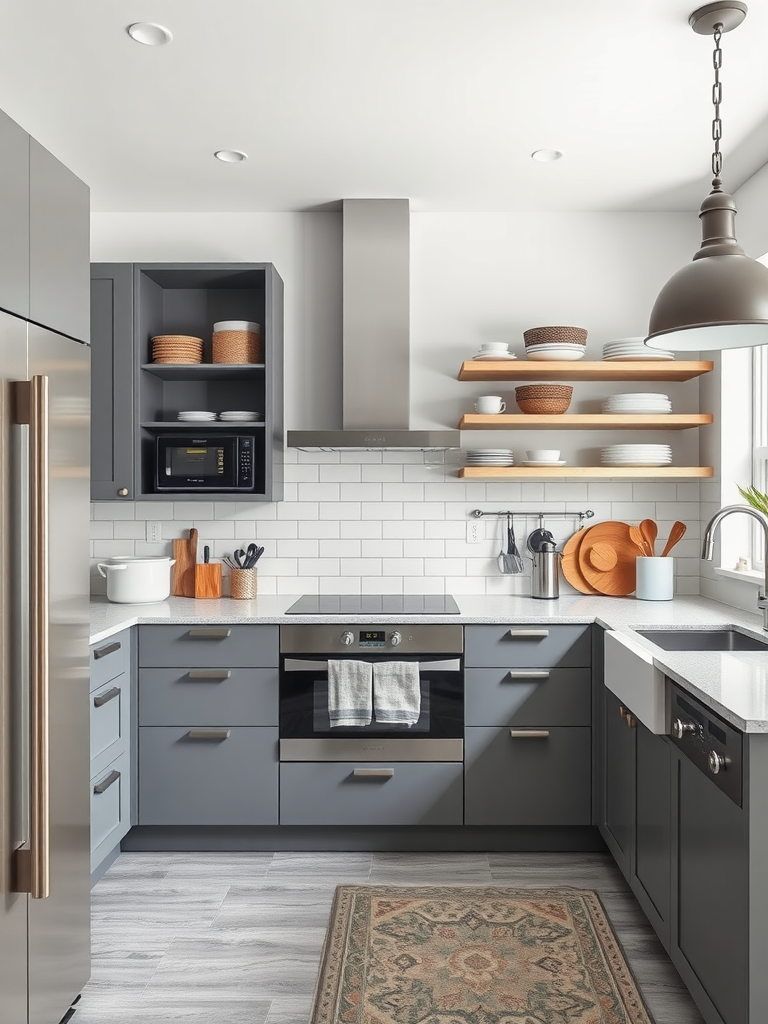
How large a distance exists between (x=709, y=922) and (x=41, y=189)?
90.8 inches

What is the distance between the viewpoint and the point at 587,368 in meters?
3.65

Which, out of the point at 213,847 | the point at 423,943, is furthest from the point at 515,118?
the point at 213,847

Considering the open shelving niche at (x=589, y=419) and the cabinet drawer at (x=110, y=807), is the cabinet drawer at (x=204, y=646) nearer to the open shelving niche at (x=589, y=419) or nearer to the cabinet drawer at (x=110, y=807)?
the cabinet drawer at (x=110, y=807)

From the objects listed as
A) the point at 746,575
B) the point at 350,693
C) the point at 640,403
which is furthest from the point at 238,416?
the point at 746,575

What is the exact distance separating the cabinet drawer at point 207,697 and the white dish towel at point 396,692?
410 mm

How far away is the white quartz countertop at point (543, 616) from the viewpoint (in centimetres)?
241

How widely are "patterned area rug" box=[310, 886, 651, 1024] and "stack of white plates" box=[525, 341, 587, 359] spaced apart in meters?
2.12

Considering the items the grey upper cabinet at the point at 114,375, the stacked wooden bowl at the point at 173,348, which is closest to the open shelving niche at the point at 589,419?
the stacked wooden bowl at the point at 173,348

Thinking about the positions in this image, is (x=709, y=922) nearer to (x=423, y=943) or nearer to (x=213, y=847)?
(x=423, y=943)

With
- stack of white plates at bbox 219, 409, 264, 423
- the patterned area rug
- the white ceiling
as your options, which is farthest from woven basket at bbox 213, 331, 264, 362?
the patterned area rug

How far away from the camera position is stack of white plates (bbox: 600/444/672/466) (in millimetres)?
3672

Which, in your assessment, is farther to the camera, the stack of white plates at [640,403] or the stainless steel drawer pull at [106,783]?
the stack of white plates at [640,403]

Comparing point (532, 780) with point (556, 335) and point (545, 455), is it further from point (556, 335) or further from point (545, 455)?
point (556, 335)

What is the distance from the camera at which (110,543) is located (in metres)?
3.96
